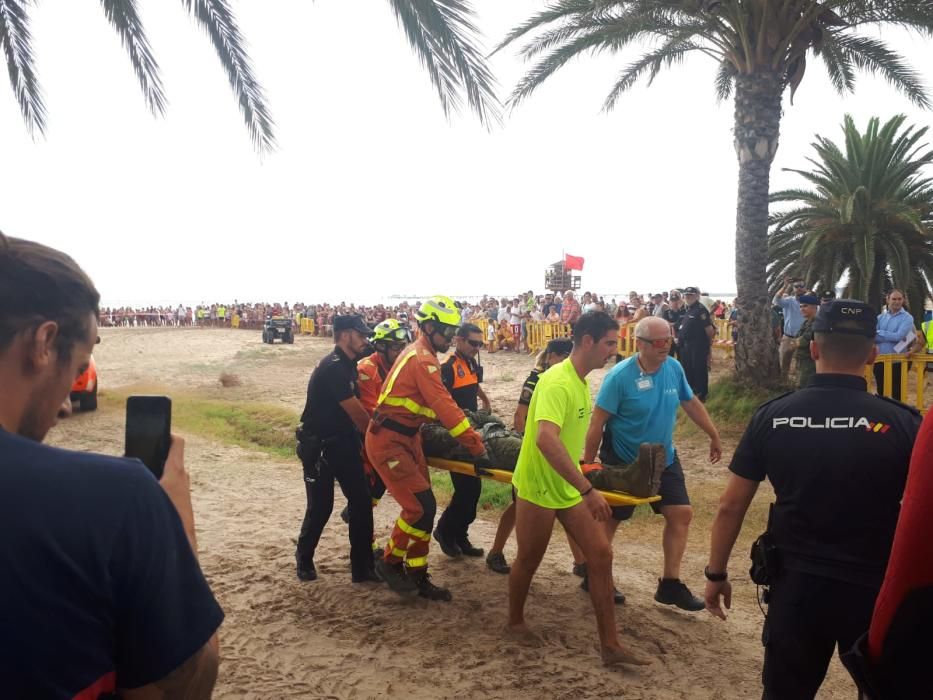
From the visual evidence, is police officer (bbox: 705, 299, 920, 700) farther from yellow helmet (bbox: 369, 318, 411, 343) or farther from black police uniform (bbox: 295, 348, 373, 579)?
yellow helmet (bbox: 369, 318, 411, 343)

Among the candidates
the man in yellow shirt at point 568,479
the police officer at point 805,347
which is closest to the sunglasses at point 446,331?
the man in yellow shirt at point 568,479

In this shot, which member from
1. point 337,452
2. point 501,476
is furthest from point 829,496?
point 337,452

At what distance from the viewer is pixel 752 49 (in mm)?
10812

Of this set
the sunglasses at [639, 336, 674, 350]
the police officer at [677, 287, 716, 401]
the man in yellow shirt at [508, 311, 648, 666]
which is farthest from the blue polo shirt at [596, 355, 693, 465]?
the police officer at [677, 287, 716, 401]

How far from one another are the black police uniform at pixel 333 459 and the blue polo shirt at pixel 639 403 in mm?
1994

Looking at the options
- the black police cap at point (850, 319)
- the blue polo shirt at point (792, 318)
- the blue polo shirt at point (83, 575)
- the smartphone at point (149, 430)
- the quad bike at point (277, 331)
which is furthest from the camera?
the quad bike at point (277, 331)

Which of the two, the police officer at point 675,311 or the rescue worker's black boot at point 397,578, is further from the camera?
the police officer at point 675,311

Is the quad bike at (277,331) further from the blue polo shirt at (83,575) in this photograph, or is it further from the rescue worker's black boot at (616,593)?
the blue polo shirt at (83,575)

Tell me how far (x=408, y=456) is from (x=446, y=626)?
1.24m

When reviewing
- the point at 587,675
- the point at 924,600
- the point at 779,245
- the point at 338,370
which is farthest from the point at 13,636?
the point at 779,245

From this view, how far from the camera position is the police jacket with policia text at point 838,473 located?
2.69 meters

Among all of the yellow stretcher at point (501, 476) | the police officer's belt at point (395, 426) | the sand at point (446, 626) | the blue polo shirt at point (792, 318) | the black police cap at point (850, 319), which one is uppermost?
the blue polo shirt at point (792, 318)

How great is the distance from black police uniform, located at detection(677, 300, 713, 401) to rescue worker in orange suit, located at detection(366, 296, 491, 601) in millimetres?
7733

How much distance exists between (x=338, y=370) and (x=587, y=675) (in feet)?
9.43
